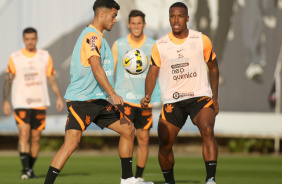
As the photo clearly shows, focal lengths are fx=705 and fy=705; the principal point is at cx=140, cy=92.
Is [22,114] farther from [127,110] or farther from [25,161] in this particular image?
[127,110]

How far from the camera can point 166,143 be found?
970 cm

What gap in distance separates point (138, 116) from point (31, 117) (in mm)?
2296

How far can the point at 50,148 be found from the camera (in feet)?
67.7

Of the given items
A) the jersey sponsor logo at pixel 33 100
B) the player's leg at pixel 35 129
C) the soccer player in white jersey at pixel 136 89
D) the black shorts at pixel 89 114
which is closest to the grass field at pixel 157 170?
the player's leg at pixel 35 129

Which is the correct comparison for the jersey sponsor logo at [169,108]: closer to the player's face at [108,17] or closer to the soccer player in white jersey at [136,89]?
the player's face at [108,17]

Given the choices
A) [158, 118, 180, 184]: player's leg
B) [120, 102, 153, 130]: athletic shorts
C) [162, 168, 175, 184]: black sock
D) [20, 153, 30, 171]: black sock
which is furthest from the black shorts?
[20, 153, 30, 171]: black sock

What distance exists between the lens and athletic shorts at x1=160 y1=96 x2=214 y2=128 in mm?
9555

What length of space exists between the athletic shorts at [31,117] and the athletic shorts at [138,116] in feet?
6.40

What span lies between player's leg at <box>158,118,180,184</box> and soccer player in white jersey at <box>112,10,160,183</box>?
176 centimetres

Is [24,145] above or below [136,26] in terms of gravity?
below

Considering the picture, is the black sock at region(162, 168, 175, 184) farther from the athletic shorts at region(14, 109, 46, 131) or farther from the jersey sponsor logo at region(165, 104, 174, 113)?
the athletic shorts at region(14, 109, 46, 131)

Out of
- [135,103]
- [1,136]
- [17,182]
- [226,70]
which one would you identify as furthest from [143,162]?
[1,136]

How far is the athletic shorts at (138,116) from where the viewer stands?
38.7ft

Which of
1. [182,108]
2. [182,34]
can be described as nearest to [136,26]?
[182,34]
